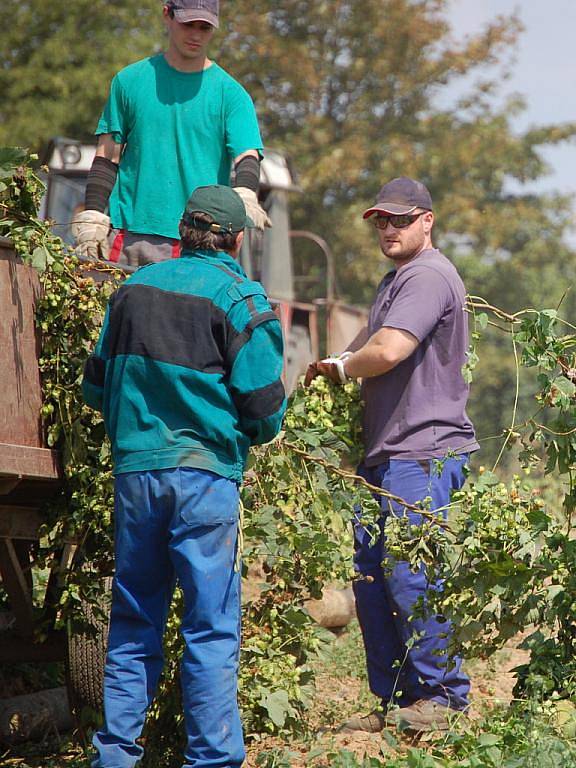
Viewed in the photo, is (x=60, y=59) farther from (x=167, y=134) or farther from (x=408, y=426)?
(x=408, y=426)

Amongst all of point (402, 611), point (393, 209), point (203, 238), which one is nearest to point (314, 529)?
point (402, 611)

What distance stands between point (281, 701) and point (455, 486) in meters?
1.20

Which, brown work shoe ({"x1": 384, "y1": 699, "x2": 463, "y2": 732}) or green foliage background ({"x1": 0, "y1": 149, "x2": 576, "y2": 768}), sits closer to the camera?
green foliage background ({"x1": 0, "y1": 149, "x2": 576, "y2": 768})

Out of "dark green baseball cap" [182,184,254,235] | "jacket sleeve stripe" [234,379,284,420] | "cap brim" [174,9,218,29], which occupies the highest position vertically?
"cap brim" [174,9,218,29]

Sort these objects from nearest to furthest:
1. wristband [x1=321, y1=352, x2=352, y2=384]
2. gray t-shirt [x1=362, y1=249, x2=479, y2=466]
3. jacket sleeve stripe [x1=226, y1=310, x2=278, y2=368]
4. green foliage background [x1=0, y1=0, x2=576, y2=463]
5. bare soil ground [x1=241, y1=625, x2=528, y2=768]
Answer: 1. jacket sleeve stripe [x1=226, y1=310, x2=278, y2=368]
2. bare soil ground [x1=241, y1=625, x2=528, y2=768]
3. gray t-shirt [x1=362, y1=249, x2=479, y2=466]
4. wristband [x1=321, y1=352, x2=352, y2=384]
5. green foliage background [x1=0, y1=0, x2=576, y2=463]

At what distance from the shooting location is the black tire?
4.78 metres

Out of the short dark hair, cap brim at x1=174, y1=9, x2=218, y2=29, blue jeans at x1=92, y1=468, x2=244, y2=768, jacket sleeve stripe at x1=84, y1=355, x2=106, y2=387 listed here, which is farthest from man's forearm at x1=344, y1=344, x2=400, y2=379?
cap brim at x1=174, y1=9, x2=218, y2=29

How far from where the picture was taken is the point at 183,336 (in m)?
3.84

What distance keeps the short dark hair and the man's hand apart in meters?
1.19

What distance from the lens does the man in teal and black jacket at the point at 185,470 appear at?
3.77 meters

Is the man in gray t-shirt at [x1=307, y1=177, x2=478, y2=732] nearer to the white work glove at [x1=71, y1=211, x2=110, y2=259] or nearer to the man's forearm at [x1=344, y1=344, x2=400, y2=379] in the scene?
the man's forearm at [x1=344, y1=344, x2=400, y2=379]

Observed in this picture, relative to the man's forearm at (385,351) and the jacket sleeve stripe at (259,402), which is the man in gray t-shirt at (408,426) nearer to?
the man's forearm at (385,351)

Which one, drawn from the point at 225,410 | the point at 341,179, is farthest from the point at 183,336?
the point at 341,179

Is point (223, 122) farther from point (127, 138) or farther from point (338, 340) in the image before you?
point (338, 340)
